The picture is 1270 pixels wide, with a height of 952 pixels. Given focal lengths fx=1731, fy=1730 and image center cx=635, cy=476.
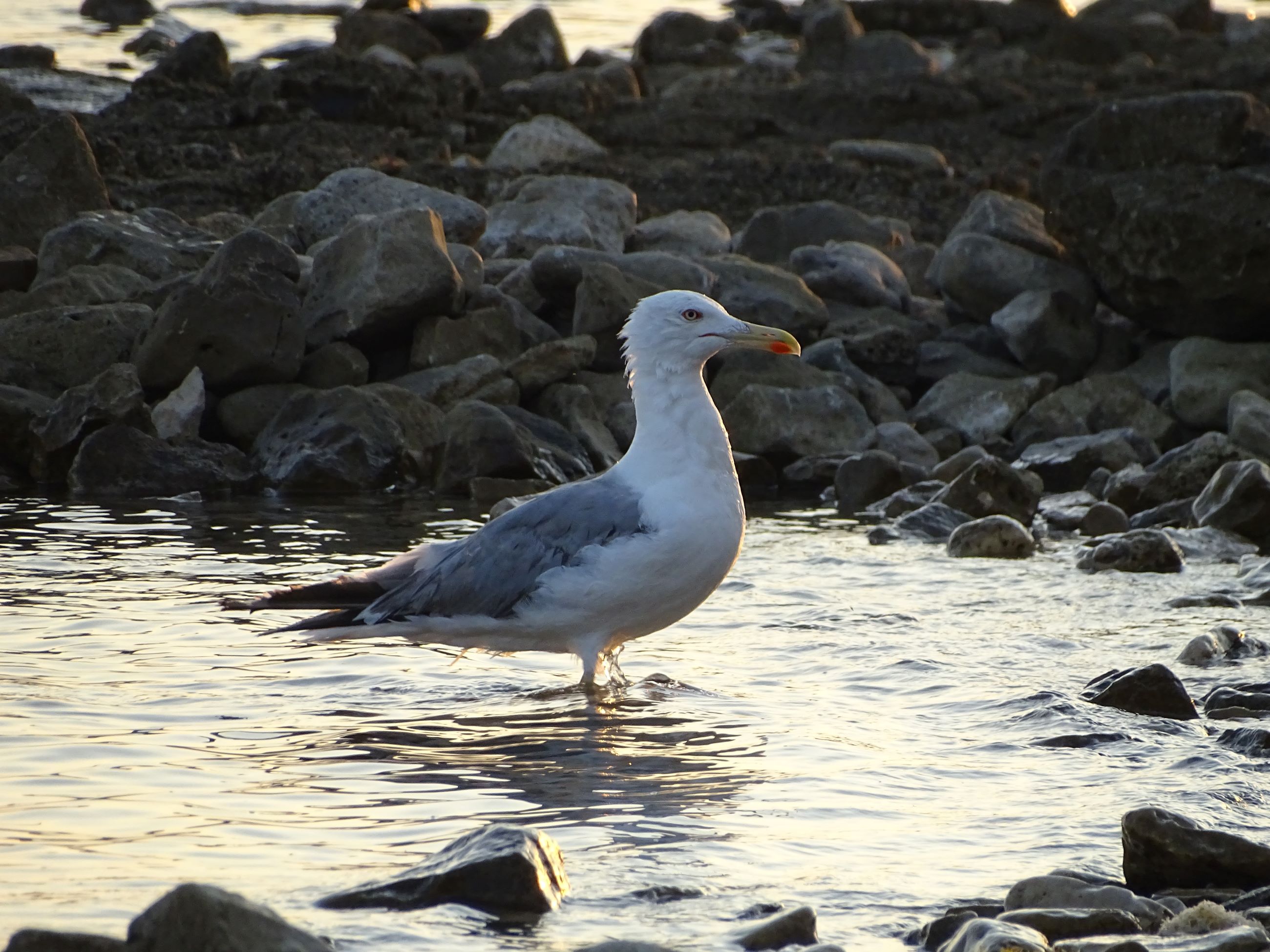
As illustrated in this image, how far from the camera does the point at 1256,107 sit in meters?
14.9

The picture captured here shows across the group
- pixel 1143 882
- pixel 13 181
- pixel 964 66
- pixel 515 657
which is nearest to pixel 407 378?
pixel 13 181

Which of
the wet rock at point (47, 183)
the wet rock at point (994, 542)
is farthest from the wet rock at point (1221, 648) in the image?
the wet rock at point (47, 183)

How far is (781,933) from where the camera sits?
4.54 meters

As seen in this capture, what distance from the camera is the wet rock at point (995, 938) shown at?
424cm

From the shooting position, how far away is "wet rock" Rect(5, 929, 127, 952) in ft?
13.0

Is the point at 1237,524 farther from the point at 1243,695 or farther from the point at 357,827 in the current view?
the point at 357,827

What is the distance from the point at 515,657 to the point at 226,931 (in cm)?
452

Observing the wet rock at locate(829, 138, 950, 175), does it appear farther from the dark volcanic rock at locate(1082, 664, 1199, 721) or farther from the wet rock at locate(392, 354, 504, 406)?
the dark volcanic rock at locate(1082, 664, 1199, 721)

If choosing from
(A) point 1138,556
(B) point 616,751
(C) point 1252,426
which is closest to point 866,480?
(A) point 1138,556

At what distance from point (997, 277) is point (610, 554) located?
8604 mm

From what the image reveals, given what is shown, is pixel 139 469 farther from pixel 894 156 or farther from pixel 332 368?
pixel 894 156

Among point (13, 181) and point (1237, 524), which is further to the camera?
point (13, 181)

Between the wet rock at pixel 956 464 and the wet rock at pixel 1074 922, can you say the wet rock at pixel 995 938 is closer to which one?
the wet rock at pixel 1074 922

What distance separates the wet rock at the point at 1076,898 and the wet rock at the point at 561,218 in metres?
11.4
